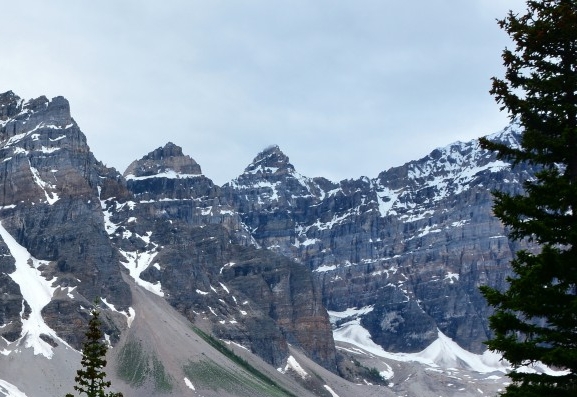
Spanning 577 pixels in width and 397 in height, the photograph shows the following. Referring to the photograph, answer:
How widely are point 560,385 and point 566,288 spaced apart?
2233 millimetres

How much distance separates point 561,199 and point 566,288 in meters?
2.15

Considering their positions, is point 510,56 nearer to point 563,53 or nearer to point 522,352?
point 563,53

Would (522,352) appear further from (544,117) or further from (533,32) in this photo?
(533,32)

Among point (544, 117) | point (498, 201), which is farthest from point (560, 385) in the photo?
point (544, 117)

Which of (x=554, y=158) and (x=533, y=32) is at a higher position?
(x=533, y=32)

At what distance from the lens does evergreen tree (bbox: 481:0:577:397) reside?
22781 millimetres

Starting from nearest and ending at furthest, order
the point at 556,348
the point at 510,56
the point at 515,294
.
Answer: the point at 556,348
the point at 515,294
the point at 510,56

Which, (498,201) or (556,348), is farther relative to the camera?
(498,201)

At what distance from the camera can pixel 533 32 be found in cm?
2494

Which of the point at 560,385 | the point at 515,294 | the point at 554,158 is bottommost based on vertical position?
the point at 560,385

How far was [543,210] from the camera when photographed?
23953mm

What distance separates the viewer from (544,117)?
24891 millimetres

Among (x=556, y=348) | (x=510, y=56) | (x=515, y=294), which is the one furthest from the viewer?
(x=510, y=56)

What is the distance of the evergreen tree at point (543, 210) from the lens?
22.8m
